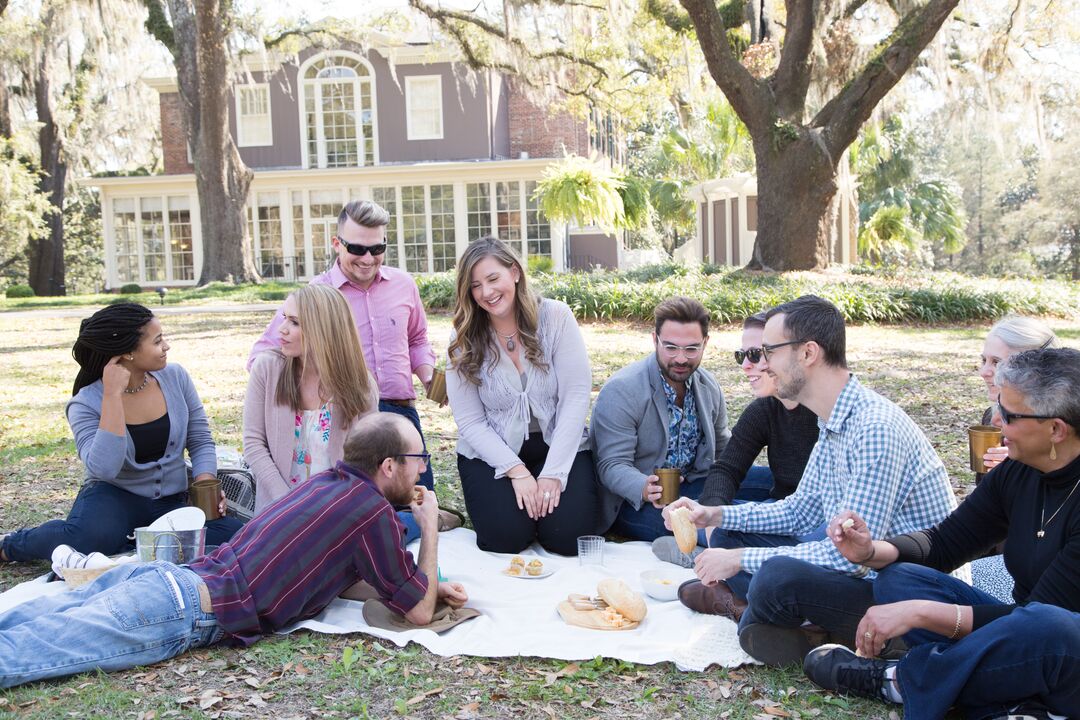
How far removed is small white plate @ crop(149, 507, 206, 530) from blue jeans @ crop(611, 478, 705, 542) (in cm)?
215

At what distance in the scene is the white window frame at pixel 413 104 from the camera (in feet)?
92.0

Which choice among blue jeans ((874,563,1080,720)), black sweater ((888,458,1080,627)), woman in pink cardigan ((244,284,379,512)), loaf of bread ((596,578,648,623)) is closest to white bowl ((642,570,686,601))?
loaf of bread ((596,578,648,623))

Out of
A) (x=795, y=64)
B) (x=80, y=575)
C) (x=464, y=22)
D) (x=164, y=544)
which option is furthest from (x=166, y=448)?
(x=464, y=22)

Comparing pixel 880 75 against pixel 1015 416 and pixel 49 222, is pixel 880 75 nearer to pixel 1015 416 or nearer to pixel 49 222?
pixel 1015 416

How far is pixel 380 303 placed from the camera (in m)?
5.42

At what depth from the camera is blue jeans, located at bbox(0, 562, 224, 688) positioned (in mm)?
3238

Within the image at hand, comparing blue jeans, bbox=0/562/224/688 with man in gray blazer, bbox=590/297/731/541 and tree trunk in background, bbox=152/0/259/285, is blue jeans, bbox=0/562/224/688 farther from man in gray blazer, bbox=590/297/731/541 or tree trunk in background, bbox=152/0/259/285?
tree trunk in background, bbox=152/0/259/285

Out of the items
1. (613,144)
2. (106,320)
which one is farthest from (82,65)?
(106,320)

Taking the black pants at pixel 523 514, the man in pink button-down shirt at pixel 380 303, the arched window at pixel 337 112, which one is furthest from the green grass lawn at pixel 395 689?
the arched window at pixel 337 112

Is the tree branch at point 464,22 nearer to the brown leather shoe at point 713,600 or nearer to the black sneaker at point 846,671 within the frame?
the brown leather shoe at point 713,600

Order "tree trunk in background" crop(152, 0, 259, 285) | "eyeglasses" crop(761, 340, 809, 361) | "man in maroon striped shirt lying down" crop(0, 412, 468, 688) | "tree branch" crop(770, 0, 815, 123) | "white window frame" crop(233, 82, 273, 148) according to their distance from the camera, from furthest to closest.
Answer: "white window frame" crop(233, 82, 273, 148) < "tree trunk in background" crop(152, 0, 259, 285) < "tree branch" crop(770, 0, 815, 123) < "eyeglasses" crop(761, 340, 809, 361) < "man in maroon striped shirt lying down" crop(0, 412, 468, 688)

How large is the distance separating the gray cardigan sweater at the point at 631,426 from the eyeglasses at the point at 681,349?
15 cm

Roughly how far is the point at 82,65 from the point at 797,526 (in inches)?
1326

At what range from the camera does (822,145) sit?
15094 millimetres
